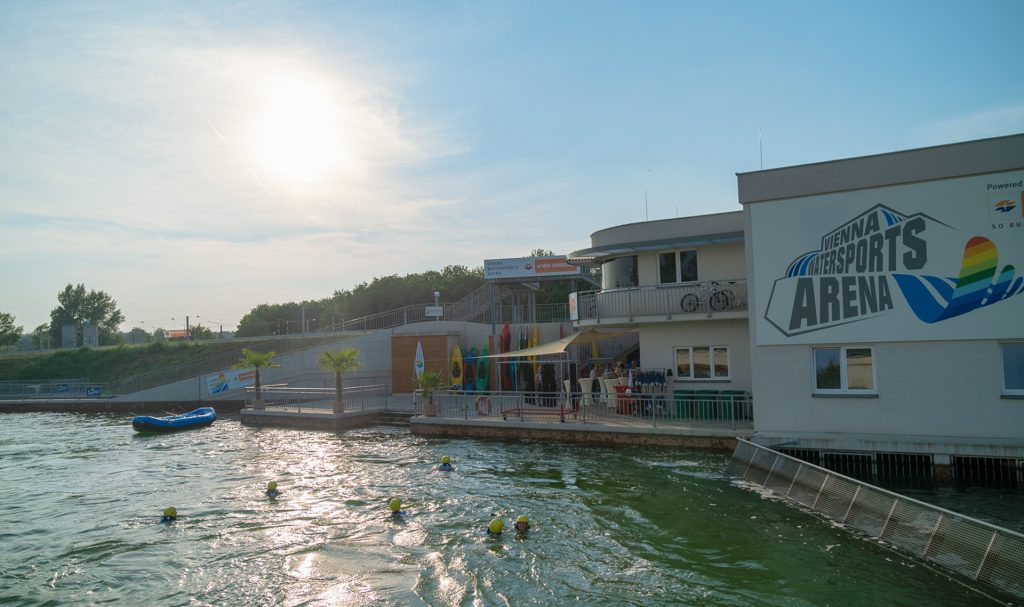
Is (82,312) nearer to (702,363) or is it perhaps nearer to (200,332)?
(200,332)

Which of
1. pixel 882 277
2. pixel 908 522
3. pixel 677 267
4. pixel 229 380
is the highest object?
pixel 677 267

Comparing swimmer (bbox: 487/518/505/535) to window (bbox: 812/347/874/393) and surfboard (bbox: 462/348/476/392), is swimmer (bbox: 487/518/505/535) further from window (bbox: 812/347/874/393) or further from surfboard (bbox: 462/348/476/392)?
surfboard (bbox: 462/348/476/392)

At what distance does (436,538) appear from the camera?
41.1 feet

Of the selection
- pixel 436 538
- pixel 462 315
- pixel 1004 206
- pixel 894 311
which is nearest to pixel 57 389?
pixel 462 315

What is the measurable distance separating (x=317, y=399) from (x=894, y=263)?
2643cm

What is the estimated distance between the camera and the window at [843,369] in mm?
16641

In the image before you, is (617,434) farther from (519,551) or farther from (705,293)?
(519,551)

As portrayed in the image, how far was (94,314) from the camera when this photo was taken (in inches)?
3578

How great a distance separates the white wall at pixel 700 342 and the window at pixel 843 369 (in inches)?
183

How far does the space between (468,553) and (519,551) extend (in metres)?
0.92

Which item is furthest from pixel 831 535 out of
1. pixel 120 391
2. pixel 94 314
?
pixel 94 314

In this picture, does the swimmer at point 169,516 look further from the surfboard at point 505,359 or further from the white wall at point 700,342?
the surfboard at point 505,359

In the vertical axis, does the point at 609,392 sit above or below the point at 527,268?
below

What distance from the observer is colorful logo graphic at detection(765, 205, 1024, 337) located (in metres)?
15.3
